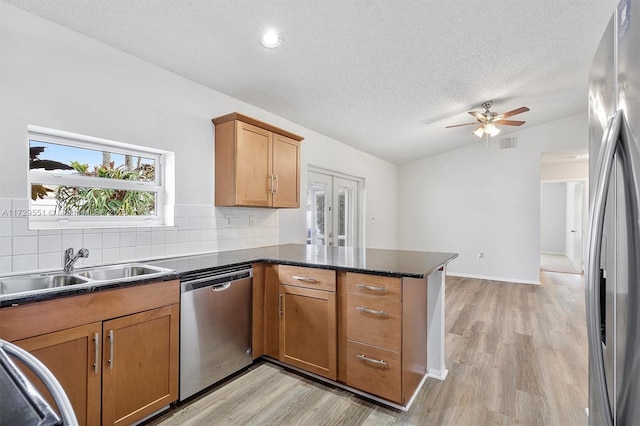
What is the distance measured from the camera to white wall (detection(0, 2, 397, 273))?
1.81 meters

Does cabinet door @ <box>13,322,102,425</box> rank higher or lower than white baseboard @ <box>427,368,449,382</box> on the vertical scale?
higher

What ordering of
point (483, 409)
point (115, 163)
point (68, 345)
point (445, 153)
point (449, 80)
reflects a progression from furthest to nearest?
1. point (445, 153)
2. point (449, 80)
3. point (115, 163)
4. point (483, 409)
5. point (68, 345)

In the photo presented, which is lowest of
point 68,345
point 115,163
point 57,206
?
point 68,345

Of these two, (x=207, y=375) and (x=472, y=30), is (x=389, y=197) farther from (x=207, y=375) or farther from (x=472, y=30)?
(x=207, y=375)

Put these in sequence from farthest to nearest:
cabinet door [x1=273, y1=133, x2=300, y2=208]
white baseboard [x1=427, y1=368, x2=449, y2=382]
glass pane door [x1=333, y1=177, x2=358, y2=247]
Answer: glass pane door [x1=333, y1=177, x2=358, y2=247] → cabinet door [x1=273, y1=133, x2=300, y2=208] → white baseboard [x1=427, y1=368, x2=449, y2=382]

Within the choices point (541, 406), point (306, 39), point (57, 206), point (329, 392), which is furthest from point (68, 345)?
point (541, 406)

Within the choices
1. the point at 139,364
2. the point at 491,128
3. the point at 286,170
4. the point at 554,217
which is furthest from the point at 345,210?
the point at 554,217

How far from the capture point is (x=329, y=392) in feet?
7.30

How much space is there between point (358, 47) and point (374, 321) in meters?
2.07

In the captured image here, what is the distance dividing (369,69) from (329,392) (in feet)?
8.77

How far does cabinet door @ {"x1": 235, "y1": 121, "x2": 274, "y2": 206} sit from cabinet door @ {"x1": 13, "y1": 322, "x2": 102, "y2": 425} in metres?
1.48

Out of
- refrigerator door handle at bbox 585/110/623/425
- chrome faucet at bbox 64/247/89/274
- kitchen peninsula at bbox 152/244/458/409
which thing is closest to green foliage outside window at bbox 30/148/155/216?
chrome faucet at bbox 64/247/89/274

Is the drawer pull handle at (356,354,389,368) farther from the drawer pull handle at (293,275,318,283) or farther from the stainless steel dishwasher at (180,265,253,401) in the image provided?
the stainless steel dishwasher at (180,265,253,401)

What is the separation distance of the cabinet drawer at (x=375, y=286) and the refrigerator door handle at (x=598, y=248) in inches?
45.0
